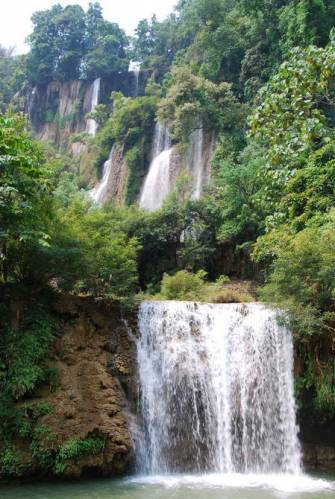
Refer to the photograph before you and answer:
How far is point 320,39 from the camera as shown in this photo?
2272 cm

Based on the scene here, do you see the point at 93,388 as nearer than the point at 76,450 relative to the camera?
No

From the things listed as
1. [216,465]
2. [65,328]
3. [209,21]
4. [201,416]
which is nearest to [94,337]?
[65,328]

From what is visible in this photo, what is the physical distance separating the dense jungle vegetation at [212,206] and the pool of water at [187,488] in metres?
0.69

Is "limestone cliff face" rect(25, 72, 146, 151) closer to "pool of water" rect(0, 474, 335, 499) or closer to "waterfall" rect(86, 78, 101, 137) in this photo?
"waterfall" rect(86, 78, 101, 137)

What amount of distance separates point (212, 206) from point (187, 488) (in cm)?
1331

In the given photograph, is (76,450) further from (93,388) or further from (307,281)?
(307,281)

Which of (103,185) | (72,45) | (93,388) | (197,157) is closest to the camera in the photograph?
(93,388)

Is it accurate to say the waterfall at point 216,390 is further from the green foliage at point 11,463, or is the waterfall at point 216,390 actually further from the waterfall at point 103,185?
the waterfall at point 103,185

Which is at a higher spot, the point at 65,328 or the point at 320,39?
the point at 320,39

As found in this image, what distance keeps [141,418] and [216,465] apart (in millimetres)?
1934

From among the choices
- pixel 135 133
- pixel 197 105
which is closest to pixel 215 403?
pixel 197 105

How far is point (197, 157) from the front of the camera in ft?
88.1

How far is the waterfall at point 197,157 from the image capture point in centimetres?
2612

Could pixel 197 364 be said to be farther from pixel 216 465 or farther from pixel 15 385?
pixel 15 385
